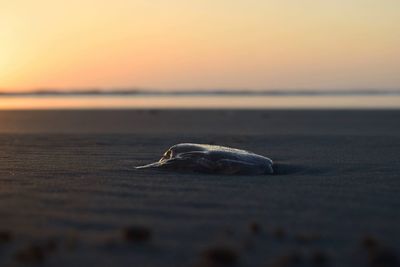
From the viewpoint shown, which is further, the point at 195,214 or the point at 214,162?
the point at 214,162

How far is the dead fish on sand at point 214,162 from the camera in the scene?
A: 24.2 ft

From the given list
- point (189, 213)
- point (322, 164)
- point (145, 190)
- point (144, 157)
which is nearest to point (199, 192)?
point (145, 190)

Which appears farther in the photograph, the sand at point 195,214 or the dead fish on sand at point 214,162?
the dead fish on sand at point 214,162

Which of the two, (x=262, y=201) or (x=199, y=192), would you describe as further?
(x=199, y=192)

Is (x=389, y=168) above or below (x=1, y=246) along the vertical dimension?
below

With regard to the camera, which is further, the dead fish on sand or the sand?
the dead fish on sand

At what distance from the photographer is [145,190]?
6.08 m

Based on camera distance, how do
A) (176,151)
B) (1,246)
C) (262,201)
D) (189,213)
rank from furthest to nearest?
(176,151) < (262,201) < (189,213) < (1,246)

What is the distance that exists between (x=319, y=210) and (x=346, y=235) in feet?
2.73

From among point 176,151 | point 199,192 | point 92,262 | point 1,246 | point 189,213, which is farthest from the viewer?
point 176,151

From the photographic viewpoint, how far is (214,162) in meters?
7.41

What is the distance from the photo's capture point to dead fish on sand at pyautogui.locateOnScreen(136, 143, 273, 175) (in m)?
7.37

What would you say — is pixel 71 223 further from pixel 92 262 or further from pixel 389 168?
pixel 389 168

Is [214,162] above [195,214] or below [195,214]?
below
